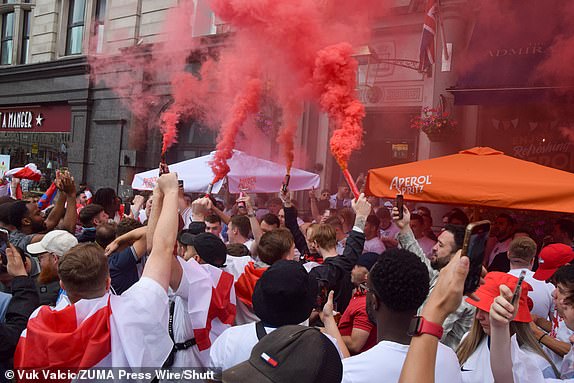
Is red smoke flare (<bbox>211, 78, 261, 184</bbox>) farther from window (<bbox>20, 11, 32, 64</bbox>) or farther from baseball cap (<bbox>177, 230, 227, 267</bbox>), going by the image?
window (<bbox>20, 11, 32, 64</bbox>)

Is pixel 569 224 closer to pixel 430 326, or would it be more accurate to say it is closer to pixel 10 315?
pixel 430 326

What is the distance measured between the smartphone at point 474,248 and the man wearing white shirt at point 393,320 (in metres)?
0.39

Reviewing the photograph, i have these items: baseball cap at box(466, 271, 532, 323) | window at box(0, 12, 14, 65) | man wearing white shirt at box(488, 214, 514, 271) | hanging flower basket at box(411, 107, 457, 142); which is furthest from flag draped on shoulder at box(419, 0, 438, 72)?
window at box(0, 12, 14, 65)

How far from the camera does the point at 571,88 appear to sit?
8.68 m

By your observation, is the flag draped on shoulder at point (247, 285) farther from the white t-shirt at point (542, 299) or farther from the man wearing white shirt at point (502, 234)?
the man wearing white shirt at point (502, 234)

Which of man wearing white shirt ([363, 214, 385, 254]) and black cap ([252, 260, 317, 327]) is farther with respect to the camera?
man wearing white shirt ([363, 214, 385, 254])

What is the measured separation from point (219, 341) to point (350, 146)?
4.08m

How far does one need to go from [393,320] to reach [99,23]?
1932cm

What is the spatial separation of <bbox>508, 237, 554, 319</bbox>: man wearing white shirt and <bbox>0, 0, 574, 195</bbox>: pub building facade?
16.3 ft

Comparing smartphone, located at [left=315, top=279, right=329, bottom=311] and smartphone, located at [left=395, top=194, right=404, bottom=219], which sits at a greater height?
smartphone, located at [left=395, top=194, right=404, bottom=219]

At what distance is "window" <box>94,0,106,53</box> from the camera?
713 inches

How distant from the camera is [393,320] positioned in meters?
2.25

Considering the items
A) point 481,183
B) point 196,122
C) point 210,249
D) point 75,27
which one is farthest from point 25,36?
point 481,183

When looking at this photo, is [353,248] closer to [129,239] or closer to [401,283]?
[129,239]
